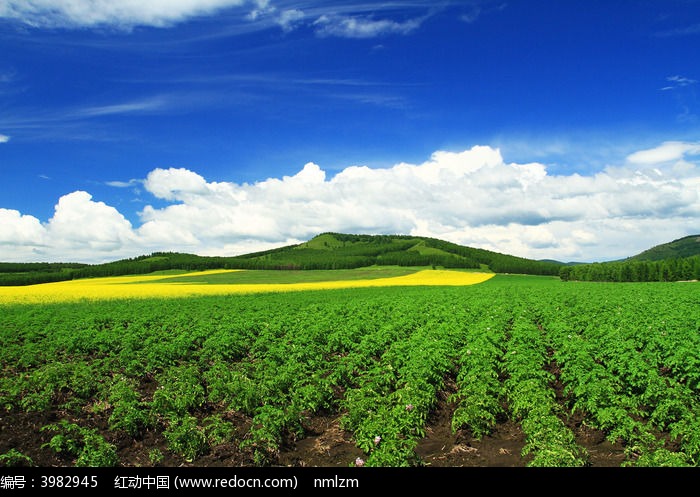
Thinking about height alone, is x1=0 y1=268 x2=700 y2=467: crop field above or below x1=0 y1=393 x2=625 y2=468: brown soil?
above

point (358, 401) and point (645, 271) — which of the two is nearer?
point (358, 401)

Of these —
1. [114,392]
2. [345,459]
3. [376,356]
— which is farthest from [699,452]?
[114,392]

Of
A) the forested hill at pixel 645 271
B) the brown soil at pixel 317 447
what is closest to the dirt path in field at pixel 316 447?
the brown soil at pixel 317 447

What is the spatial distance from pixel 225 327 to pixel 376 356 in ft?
27.8

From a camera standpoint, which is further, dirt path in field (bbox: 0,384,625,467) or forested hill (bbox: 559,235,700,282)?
forested hill (bbox: 559,235,700,282)

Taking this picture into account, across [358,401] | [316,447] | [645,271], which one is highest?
[358,401]

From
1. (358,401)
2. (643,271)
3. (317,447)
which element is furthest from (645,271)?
(317,447)

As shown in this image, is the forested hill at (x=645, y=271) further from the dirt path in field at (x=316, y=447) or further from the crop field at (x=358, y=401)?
the dirt path in field at (x=316, y=447)

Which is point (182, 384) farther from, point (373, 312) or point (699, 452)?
point (373, 312)

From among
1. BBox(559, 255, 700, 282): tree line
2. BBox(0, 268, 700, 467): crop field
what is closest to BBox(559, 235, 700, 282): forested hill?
BBox(559, 255, 700, 282): tree line

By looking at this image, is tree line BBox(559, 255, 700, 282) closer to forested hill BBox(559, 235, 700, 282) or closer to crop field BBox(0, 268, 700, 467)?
forested hill BBox(559, 235, 700, 282)

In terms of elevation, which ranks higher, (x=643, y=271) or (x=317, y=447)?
(x=643, y=271)

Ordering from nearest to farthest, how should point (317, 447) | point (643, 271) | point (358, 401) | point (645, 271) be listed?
point (317, 447) < point (358, 401) < point (645, 271) < point (643, 271)

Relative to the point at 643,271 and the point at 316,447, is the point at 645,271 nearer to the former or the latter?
the point at 643,271
